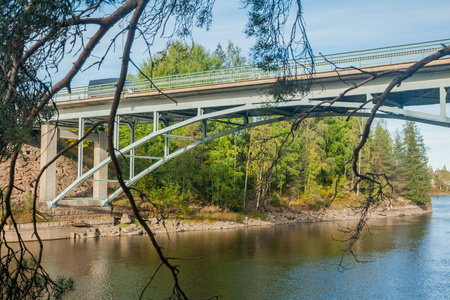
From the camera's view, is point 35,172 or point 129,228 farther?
point 35,172

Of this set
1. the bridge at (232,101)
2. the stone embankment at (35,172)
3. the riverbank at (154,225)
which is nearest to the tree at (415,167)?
the riverbank at (154,225)

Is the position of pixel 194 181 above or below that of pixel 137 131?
below

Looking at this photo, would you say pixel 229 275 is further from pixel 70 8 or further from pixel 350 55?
pixel 70 8

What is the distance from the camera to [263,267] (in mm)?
12164

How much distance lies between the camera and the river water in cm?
959

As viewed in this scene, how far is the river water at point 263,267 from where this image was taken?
378 inches

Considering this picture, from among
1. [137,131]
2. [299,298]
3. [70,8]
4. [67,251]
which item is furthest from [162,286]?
[137,131]

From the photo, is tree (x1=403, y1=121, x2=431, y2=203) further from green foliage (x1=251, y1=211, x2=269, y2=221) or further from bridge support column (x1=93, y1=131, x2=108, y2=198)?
bridge support column (x1=93, y1=131, x2=108, y2=198)

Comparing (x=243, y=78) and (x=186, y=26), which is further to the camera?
(x=243, y=78)

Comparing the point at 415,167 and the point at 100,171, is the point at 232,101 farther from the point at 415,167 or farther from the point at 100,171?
the point at 415,167

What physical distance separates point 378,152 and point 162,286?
2771 centimetres

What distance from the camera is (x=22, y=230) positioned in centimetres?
1533

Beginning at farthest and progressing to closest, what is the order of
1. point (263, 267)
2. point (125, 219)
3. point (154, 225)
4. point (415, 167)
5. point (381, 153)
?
1. point (415, 167)
2. point (381, 153)
3. point (154, 225)
4. point (125, 219)
5. point (263, 267)

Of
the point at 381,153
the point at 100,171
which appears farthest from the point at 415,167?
the point at 100,171
